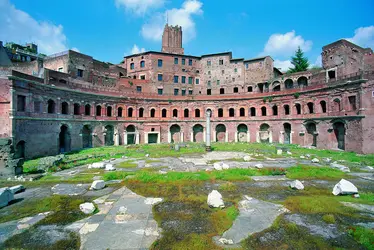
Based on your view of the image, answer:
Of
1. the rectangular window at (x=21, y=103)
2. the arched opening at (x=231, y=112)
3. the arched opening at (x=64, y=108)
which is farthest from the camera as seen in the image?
the arched opening at (x=231, y=112)

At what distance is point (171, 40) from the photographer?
43719 mm

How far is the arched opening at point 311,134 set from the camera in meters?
28.0

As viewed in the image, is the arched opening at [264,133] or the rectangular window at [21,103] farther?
the arched opening at [264,133]

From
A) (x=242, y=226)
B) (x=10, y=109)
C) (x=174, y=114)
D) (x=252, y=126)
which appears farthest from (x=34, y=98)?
(x=252, y=126)

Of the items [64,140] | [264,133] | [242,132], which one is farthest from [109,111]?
[264,133]

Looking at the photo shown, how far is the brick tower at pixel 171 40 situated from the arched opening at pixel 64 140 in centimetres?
2797

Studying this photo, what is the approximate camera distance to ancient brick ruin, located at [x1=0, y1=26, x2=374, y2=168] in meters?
21.4

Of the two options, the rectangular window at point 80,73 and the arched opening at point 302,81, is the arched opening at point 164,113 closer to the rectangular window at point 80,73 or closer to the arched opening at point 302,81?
the rectangular window at point 80,73

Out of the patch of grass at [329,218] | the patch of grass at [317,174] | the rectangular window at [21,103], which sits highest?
the rectangular window at [21,103]

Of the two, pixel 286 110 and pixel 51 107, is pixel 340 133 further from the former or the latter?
pixel 51 107

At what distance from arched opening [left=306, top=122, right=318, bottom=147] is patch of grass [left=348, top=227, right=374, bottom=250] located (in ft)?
87.2

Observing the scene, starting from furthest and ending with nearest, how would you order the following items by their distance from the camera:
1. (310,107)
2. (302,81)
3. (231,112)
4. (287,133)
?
1. (231,112)
2. (302,81)
3. (287,133)
4. (310,107)

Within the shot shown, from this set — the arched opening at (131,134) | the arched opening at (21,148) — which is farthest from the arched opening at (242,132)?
the arched opening at (21,148)

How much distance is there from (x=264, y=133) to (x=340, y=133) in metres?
11.0
